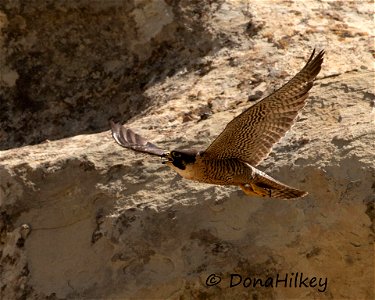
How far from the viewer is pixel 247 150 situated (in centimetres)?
530

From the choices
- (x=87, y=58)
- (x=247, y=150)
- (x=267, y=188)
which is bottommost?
(x=267, y=188)

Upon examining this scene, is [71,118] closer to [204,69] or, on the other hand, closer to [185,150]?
[204,69]

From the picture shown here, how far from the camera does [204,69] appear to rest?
648 centimetres

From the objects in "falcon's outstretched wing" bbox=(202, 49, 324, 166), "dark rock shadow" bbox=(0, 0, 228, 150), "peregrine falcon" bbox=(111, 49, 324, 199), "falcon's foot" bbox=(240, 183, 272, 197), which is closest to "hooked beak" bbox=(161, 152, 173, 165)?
"peregrine falcon" bbox=(111, 49, 324, 199)

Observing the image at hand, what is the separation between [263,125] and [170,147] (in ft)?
2.40

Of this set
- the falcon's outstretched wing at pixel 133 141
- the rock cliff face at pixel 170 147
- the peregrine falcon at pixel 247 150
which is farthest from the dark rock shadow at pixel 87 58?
the peregrine falcon at pixel 247 150

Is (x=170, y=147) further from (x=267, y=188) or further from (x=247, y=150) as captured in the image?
(x=267, y=188)

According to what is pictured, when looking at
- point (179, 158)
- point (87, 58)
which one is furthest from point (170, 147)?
point (87, 58)

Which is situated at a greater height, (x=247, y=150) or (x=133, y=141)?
(x=133, y=141)

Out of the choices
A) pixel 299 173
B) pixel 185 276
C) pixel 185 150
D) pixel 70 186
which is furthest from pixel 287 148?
pixel 70 186

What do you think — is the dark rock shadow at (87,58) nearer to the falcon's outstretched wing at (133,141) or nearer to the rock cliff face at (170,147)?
the rock cliff face at (170,147)

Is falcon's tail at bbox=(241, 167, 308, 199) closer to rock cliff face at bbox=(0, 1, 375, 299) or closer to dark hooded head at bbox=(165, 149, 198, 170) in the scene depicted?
rock cliff face at bbox=(0, 1, 375, 299)

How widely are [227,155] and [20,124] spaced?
82.0 inches

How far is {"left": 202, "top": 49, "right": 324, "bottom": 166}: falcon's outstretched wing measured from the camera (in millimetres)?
4949
